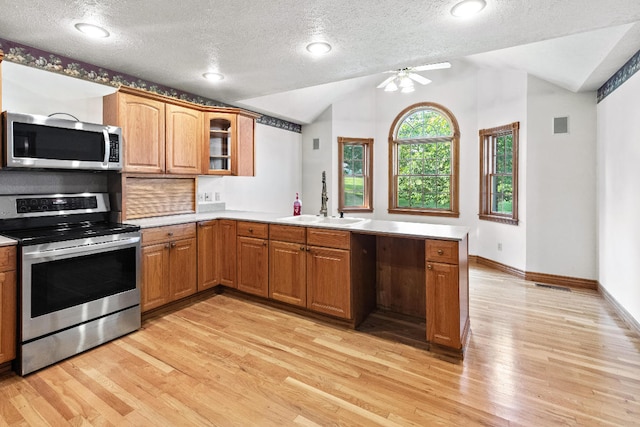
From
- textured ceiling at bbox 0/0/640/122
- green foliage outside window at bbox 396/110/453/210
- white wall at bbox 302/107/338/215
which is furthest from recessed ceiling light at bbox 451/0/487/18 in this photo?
white wall at bbox 302/107/338/215

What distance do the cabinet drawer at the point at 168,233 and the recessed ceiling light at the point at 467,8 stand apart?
110 inches

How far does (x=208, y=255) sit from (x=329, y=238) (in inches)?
56.6

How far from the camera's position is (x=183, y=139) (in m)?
3.50

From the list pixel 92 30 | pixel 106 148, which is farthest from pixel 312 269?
pixel 92 30

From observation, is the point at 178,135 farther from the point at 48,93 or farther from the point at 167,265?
the point at 167,265

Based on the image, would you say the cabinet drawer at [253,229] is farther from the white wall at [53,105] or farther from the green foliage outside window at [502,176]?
the green foliage outside window at [502,176]

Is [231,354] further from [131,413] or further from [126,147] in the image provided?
[126,147]

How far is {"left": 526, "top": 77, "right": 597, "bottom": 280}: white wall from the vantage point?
3930 mm

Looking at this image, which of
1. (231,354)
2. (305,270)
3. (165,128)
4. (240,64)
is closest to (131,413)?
(231,354)

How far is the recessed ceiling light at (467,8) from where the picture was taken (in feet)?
6.39

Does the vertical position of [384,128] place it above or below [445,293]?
above

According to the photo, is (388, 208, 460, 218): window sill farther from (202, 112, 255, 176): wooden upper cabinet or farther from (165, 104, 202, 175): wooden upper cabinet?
(165, 104, 202, 175): wooden upper cabinet

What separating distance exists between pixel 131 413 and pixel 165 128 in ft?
8.19

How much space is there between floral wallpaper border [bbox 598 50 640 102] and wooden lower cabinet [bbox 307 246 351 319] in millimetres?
2908
